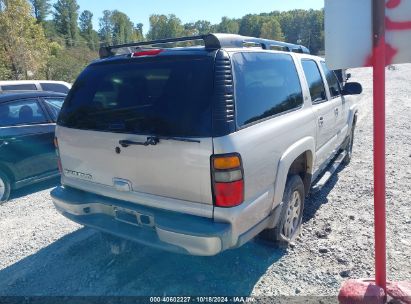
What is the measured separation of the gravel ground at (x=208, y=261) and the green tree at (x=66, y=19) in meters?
81.4

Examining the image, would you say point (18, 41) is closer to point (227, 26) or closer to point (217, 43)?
point (217, 43)

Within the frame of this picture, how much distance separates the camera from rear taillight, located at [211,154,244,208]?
227 cm

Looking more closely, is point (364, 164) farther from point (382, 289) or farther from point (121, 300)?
point (121, 300)

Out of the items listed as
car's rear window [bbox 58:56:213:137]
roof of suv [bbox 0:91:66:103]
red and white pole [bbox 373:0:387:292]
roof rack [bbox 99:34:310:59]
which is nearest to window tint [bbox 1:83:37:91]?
roof of suv [bbox 0:91:66:103]

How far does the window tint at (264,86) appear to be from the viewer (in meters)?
2.55

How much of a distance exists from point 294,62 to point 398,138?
531 cm

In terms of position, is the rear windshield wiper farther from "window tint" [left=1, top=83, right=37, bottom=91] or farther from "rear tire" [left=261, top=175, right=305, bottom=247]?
"window tint" [left=1, top=83, right=37, bottom=91]

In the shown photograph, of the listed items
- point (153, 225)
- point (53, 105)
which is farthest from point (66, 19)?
point (153, 225)

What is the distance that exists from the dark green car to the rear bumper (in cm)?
222

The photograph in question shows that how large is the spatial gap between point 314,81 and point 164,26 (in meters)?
94.7

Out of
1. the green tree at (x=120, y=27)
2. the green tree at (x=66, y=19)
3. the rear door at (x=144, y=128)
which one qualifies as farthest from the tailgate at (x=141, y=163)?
the green tree at (x=120, y=27)

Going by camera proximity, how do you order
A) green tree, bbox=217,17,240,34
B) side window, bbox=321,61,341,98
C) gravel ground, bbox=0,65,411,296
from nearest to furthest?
gravel ground, bbox=0,65,411,296
side window, bbox=321,61,341,98
green tree, bbox=217,17,240,34

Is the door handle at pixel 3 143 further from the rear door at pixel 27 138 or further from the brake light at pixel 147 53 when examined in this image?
the brake light at pixel 147 53

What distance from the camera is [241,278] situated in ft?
9.62
